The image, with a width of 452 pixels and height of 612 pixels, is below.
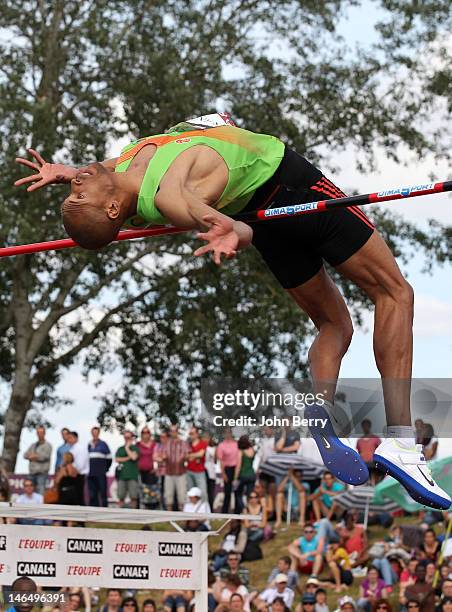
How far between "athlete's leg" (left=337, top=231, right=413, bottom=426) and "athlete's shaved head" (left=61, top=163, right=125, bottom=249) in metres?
1.03

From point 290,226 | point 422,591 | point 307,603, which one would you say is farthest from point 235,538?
point 290,226

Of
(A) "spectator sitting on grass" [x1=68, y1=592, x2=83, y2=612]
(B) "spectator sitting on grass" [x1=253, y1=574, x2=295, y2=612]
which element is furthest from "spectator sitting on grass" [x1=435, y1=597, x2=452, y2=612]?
(A) "spectator sitting on grass" [x1=68, y1=592, x2=83, y2=612]

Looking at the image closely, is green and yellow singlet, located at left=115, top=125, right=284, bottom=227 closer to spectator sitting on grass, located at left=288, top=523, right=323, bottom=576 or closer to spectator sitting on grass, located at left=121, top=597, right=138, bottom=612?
spectator sitting on grass, located at left=121, top=597, right=138, bottom=612

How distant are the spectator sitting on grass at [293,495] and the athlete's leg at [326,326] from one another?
7934 mm

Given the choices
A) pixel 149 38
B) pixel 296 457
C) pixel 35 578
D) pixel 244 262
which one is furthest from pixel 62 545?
pixel 149 38

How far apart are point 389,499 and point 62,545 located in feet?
21.6

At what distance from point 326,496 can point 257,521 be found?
0.89m

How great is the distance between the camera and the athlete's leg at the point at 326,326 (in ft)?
18.3

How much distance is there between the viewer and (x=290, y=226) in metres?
5.25

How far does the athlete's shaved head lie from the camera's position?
5047mm

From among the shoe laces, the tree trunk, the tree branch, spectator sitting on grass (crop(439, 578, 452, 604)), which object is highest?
the tree branch

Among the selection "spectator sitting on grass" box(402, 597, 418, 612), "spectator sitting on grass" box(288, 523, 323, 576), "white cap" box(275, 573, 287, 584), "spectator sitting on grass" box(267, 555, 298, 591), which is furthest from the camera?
"spectator sitting on grass" box(288, 523, 323, 576)

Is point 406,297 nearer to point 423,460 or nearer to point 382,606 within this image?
point 423,460

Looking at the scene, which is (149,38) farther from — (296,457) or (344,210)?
(344,210)
